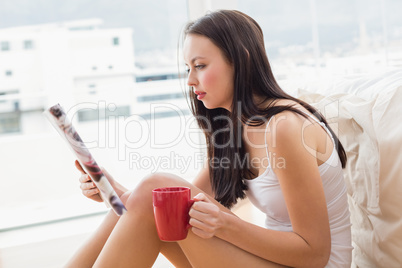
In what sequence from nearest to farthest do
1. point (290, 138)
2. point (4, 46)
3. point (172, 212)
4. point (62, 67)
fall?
point (172, 212) → point (290, 138) → point (4, 46) → point (62, 67)

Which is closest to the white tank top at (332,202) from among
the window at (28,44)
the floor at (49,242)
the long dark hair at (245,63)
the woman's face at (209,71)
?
the long dark hair at (245,63)

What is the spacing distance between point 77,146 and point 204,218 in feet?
1.16

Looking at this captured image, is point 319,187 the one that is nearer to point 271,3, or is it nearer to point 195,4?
point 195,4

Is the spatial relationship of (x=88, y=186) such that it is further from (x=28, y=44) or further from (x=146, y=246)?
(x=28, y=44)

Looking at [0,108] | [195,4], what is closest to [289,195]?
[195,4]

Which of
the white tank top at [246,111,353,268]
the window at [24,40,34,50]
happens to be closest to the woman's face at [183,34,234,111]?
the white tank top at [246,111,353,268]

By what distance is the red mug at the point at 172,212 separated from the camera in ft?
3.38

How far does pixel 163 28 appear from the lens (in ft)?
9.96

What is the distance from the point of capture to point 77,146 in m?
1.07

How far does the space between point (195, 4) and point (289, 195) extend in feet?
6.34

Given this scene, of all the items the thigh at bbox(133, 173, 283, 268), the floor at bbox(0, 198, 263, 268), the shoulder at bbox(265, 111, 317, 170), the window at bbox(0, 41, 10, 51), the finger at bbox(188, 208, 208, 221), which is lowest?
the floor at bbox(0, 198, 263, 268)

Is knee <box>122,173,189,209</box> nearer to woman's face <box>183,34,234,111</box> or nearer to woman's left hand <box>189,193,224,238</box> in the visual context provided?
woman's left hand <box>189,193,224,238</box>

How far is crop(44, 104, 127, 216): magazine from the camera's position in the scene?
1034 millimetres

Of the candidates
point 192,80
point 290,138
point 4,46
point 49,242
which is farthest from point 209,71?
point 4,46
